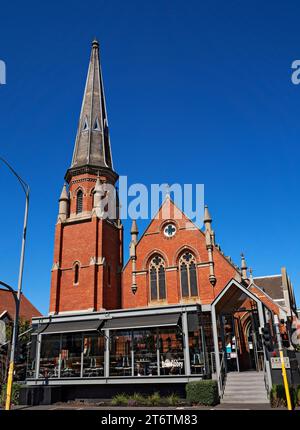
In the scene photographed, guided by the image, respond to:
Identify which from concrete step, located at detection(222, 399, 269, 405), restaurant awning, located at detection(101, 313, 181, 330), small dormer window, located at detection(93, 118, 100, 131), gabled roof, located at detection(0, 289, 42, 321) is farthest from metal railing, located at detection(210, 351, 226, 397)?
small dormer window, located at detection(93, 118, 100, 131)

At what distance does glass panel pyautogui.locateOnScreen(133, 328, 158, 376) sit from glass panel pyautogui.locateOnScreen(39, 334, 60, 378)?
5306 mm

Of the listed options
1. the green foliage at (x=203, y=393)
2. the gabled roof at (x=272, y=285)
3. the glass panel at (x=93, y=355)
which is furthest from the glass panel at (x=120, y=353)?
the gabled roof at (x=272, y=285)

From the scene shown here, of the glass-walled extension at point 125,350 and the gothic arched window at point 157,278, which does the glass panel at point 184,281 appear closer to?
the gothic arched window at point 157,278

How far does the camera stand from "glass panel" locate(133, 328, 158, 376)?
21.4 m

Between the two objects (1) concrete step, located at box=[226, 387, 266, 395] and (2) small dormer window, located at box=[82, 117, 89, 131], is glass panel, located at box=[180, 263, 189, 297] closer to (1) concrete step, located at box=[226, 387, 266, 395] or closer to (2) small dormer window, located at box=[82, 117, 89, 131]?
(1) concrete step, located at box=[226, 387, 266, 395]

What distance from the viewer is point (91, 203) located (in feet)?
113

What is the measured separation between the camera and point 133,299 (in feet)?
A: 103

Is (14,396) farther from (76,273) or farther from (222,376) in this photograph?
(222,376)

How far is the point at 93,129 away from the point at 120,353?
2357cm

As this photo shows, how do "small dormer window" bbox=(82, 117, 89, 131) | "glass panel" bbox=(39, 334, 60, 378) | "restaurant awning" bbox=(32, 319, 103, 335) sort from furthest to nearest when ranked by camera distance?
1. "small dormer window" bbox=(82, 117, 89, 131)
2. "glass panel" bbox=(39, 334, 60, 378)
3. "restaurant awning" bbox=(32, 319, 103, 335)

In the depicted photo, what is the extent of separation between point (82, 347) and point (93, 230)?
37.0 ft

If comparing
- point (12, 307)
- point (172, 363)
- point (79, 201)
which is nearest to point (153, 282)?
point (79, 201)
